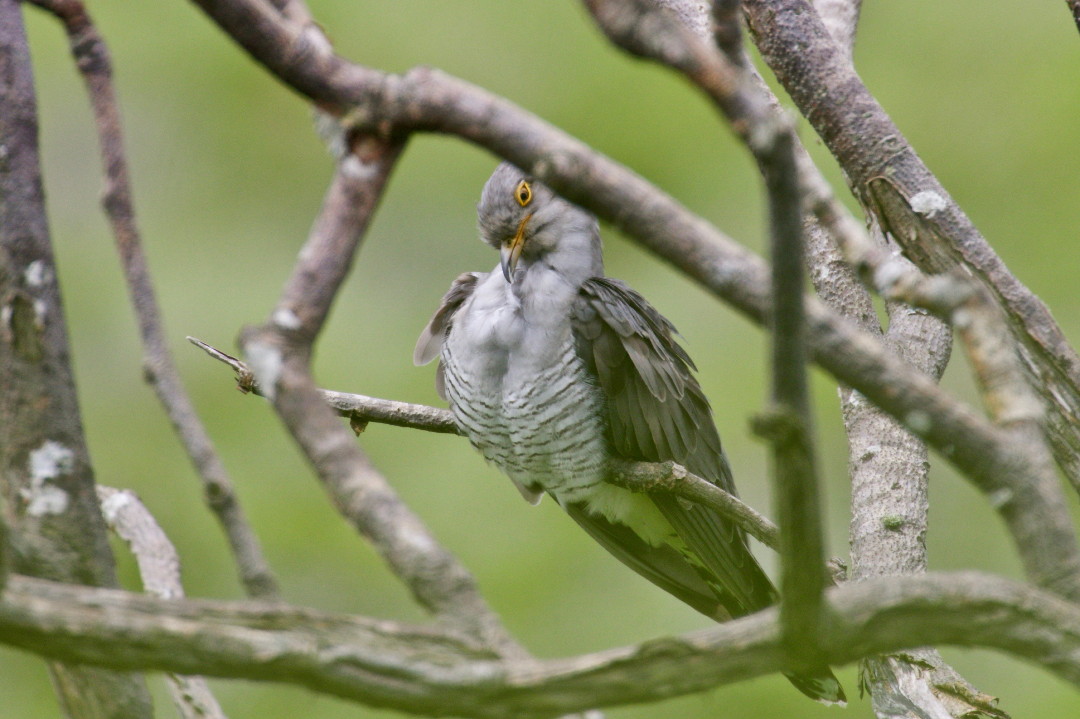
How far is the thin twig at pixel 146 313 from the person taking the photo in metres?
0.95

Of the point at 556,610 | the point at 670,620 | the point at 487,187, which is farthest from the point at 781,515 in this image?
the point at 556,610

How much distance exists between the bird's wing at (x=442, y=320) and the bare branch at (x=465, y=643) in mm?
1986

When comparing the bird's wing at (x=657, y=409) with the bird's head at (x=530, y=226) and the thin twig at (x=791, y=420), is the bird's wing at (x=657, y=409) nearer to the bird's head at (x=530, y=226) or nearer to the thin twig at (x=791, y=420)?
the bird's head at (x=530, y=226)

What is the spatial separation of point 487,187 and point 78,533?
181 centimetres

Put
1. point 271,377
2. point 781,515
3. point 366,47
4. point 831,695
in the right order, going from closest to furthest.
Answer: point 781,515 → point 271,377 → point 831,695 → point 366,47

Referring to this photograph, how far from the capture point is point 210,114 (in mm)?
6816

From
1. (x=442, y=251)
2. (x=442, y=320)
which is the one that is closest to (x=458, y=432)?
(x=442, y=320)

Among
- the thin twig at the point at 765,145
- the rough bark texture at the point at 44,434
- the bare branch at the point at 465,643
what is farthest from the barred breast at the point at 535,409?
the bare branch at the point at 465,643

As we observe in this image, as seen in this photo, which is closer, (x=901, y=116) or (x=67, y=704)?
(x=67, y=704)

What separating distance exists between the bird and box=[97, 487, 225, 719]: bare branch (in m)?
0.92

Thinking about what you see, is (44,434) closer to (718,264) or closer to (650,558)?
(718,264)

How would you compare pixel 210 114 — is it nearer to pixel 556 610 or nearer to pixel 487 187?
pixel 556 610

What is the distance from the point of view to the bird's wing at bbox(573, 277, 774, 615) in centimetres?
255

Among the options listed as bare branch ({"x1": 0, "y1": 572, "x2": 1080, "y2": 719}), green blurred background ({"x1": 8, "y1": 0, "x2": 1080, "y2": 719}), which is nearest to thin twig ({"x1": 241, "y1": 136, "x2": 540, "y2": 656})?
bare branch ({"x1": 0, "y1": 572, "x2": 1080, "y2": 719})
